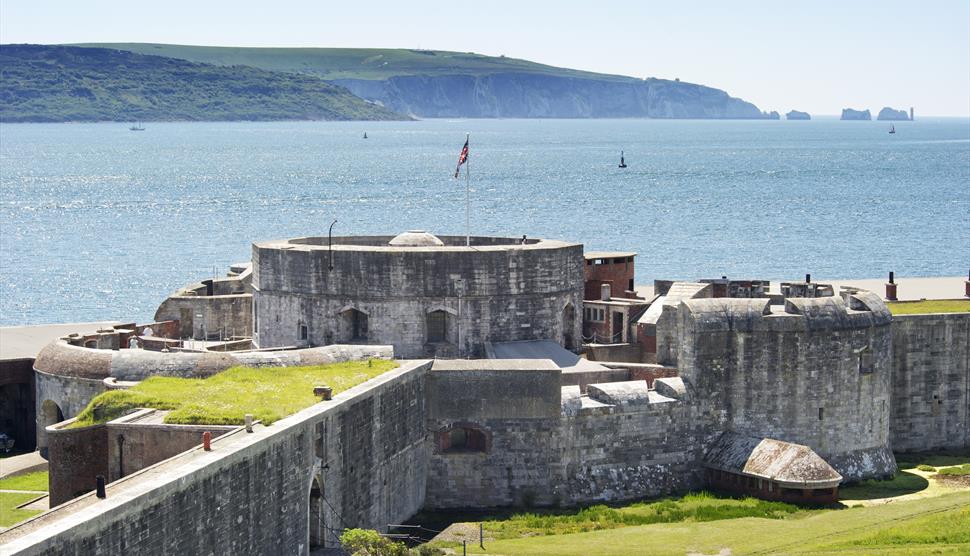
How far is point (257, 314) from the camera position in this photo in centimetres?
4931

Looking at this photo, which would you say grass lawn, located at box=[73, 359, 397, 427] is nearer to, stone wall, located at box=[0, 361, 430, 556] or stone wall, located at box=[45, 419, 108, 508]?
stone wall, located at box=[45, 419, 108, 508]

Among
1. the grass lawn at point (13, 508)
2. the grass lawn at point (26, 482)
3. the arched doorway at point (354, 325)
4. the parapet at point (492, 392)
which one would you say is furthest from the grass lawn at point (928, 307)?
the grass lawn at point (13, 508)

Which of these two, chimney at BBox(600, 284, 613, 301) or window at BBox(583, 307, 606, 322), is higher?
chimney at BBox(600, 284, 613, 301)

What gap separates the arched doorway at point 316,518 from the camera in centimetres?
3256

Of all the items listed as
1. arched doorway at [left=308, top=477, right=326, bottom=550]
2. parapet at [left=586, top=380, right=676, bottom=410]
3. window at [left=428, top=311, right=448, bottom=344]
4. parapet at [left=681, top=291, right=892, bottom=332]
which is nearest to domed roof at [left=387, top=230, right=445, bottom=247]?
window at [left=428, top=311, right=448, bottom=344]

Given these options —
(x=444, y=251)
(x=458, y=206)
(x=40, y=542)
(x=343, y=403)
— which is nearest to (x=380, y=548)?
(x=343, y=403)

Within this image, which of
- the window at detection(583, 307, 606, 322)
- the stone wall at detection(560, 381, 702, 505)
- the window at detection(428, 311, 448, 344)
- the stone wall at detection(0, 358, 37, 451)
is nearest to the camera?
the stone wall at detection(560, 381, 702, 505)

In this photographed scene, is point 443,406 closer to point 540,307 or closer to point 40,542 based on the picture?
point 540,307

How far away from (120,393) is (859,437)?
20.5 m

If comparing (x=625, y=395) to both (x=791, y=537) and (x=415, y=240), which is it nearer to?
(x=791, y=537)

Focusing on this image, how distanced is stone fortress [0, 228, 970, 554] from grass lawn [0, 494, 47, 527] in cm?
287

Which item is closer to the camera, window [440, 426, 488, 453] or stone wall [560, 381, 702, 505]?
window [440, 426, 488, 453]

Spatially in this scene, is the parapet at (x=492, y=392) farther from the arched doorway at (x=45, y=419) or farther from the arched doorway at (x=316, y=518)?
the arched doorway at (x=45, y=419)

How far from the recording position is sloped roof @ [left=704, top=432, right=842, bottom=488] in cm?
3956
